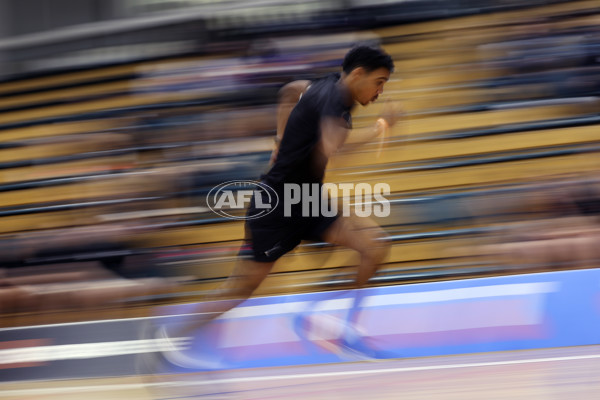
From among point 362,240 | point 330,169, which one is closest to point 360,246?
point 362,240

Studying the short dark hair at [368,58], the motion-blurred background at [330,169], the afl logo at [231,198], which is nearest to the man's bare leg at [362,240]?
the short dark hair at [368,58]

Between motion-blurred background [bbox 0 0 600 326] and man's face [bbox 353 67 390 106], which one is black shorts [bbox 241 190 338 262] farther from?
motion-blurred background [bbox 0 0 600 326]

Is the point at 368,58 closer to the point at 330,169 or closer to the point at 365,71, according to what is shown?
the point at 365,71

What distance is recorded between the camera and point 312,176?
138 inches

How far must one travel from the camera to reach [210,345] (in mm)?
3777

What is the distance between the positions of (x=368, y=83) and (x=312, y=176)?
461 millimetres

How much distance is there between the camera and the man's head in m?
3.40

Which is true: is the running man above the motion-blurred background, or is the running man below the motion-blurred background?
below

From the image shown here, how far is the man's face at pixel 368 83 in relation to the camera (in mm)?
3402

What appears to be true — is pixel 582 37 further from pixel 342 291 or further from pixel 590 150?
pixel 342 291

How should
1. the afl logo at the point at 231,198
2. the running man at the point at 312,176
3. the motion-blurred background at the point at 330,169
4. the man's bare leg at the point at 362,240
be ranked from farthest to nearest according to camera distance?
the motion-blurred background at the point at 330,169, the afl logo at the point at 231,198, the man's bare leg at the point at 362,240, the running man at the point at 312,176

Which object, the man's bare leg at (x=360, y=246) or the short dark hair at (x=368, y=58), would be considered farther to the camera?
the man's bare leg at (x=360, y=246)

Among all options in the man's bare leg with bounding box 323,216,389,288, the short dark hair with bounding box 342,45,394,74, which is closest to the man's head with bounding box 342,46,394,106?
the short dark hair with bounding box 342,45,394,74

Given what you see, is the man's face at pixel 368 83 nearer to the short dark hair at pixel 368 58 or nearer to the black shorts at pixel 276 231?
the short dark hair at pixel 368 58
